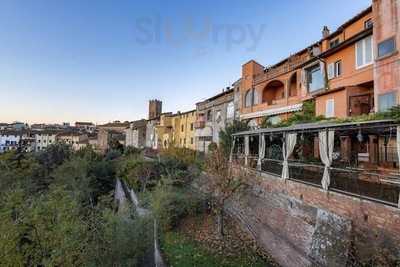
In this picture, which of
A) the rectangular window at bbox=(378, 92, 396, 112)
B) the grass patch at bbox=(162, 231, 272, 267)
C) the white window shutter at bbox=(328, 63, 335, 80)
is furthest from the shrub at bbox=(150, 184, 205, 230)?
the white window shutter at bbox=(328, 63, 335, 80)

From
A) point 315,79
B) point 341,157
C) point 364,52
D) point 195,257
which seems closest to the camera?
point 195,257

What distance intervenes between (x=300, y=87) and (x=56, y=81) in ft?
85.6

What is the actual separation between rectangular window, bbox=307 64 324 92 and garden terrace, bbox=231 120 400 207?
5701mm

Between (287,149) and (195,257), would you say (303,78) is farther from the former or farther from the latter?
(195,257)

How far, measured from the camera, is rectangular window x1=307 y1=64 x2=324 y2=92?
22.6 meters

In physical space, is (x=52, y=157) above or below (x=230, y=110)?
below

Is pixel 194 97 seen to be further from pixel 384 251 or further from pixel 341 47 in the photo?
pixel 384 251

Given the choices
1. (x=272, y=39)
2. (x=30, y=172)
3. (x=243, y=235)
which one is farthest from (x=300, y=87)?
(x=30, y=172)

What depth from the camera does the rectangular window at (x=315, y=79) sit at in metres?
22.6

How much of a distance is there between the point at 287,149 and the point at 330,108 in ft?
26.1

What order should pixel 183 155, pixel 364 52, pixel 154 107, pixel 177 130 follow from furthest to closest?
pixel 154 107 → pixel 177 130 → pixel 183 155 → pixel 364 52

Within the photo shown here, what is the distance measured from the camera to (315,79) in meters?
23.2

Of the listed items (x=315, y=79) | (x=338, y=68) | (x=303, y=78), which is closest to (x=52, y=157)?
(x=303, y=78)

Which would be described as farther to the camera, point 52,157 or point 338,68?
point 52,157
